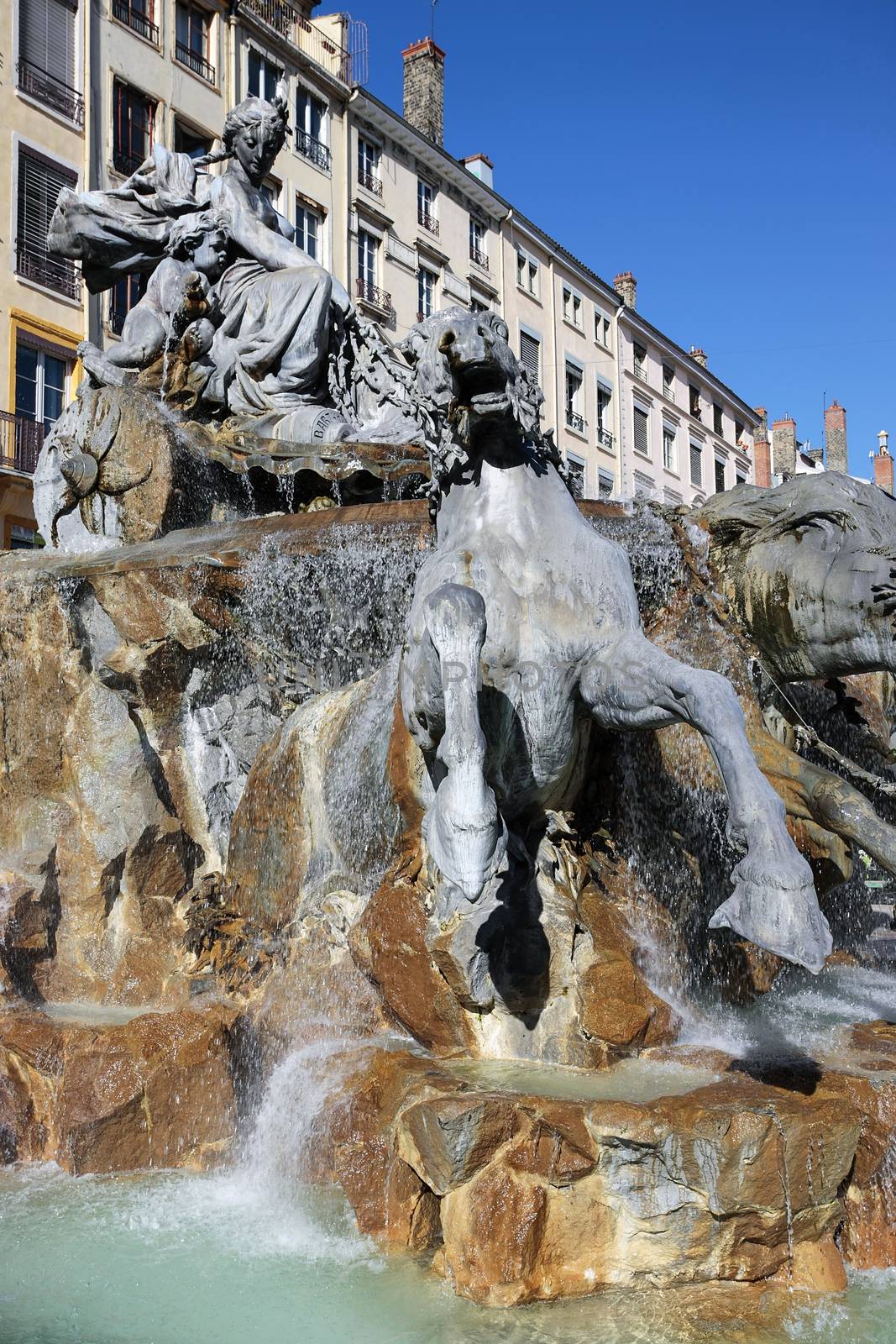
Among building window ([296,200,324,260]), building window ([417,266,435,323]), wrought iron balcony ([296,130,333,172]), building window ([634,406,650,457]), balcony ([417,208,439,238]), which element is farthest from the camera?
building window ([634,406,650,457])

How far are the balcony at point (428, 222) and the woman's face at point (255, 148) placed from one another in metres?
29.9

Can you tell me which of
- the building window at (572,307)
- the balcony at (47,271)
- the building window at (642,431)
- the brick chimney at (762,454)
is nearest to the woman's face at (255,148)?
the balcony at (47,271)

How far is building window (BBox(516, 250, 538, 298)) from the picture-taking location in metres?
45.1

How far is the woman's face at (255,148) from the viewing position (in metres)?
11.2

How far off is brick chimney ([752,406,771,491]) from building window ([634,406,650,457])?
50.9 feet

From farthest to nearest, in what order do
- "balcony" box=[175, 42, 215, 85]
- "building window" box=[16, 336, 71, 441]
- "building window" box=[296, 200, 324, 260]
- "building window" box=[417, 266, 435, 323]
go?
1. "building window" box=[417, 266, 435, 323]
2. "building window" box=[296, 200, 324, 260]
3. "balcony" box=[175, 42, 215, 85]
4. "building window" box=[16, 336, 71, 441]

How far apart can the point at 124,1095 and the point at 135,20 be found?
30814mm

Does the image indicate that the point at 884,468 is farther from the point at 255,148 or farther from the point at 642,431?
the point at 255,148

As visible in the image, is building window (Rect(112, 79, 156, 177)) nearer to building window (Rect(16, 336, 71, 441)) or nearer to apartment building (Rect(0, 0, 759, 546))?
apartment building (Rect(0, 0, 759, 546))

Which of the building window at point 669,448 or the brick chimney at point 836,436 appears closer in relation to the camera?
the building window at point 669,448

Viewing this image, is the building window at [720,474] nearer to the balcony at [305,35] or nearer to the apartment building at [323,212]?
the apartment building at [323,212]

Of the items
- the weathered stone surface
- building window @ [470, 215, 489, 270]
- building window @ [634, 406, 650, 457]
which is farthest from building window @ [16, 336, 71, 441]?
building window @ [634, 406, 650, 457]

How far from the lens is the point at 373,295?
37.1 metres

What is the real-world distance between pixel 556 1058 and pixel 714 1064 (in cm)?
60
